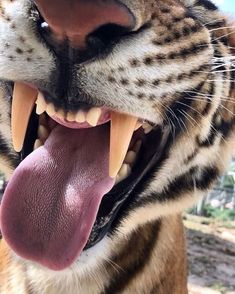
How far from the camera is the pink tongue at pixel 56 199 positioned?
1.91 metres

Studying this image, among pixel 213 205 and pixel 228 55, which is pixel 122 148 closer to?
Answer: pixel 228 55

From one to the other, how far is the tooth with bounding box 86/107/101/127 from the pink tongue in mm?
152

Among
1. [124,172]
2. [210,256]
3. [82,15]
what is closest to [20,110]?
[124,172]

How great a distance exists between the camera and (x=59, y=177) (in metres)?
1.93

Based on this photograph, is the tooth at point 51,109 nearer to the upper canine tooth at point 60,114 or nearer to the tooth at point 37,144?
the upper canine tooth at point 60,114

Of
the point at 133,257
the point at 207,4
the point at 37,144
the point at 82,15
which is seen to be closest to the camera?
the point at 82,15

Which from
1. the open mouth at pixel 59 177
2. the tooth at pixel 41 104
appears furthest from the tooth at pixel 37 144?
the tooth at pixel 41 104

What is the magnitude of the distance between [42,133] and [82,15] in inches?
22.7

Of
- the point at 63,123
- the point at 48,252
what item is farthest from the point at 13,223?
the point at 63,123

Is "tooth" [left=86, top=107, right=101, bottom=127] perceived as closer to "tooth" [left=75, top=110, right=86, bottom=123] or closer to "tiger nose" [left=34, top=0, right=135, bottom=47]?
"tooth" [left=75, top=110, right=86, bottom=123]

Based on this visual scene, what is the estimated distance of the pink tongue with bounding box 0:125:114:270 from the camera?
1.91 meters

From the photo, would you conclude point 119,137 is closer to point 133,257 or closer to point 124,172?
point 124,172

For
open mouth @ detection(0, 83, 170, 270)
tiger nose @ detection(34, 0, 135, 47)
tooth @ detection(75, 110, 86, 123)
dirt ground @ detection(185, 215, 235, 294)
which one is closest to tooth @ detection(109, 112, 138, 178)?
open mouth @ detection(0, 83, 170, 270)

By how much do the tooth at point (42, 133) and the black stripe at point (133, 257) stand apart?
517 mm
